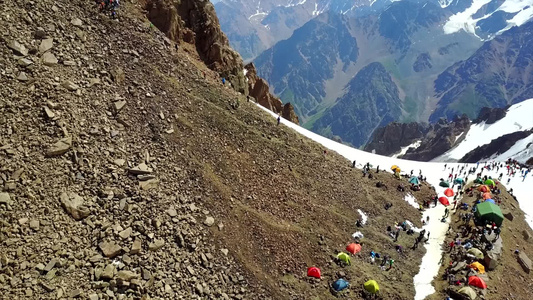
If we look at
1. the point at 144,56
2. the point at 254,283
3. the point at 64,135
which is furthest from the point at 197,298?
the point at 144,56

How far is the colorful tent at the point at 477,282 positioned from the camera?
104 ft

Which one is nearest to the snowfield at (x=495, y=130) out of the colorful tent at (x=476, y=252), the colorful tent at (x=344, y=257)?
the colorful tent at (x=476, y=252)

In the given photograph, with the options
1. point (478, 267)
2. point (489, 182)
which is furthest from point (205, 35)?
point (489, 182)

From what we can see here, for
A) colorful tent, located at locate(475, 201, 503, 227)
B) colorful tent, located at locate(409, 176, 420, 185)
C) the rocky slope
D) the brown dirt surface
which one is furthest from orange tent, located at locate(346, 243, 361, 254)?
colorful tent, located at locate(409, 176, 420, 185)

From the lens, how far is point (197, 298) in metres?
22.8

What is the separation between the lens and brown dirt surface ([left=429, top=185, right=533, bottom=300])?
33125 mm

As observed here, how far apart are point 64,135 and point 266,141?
22.1m

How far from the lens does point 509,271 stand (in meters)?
36.7

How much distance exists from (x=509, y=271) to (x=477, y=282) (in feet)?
26.5

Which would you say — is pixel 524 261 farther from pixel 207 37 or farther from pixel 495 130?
pixel 495 130

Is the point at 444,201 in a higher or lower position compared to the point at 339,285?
higher

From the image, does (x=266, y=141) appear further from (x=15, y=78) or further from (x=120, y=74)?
(x=15, y=78)

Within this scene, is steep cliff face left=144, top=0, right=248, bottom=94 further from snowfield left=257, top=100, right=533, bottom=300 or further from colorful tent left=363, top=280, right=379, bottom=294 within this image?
colorful tent left=363, top=280, right=379, bottom=294

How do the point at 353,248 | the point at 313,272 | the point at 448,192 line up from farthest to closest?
the point at 448,192
the point at 353,248
the point at 313,272
